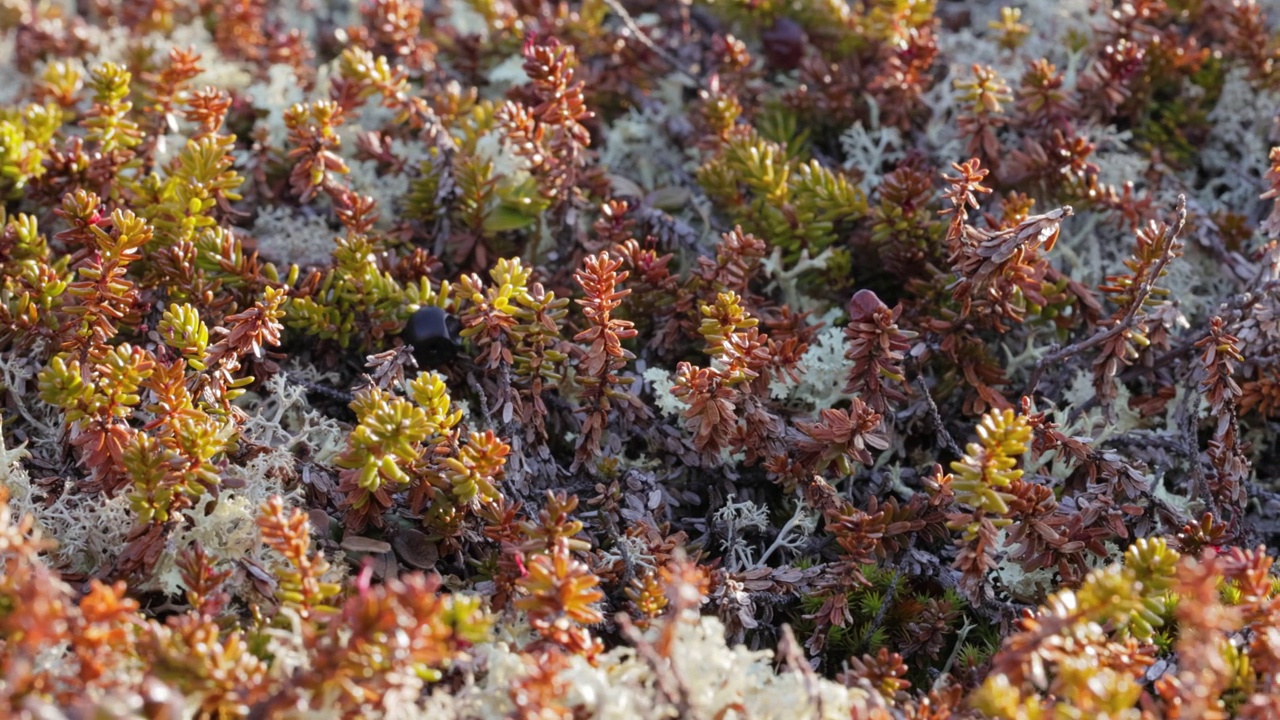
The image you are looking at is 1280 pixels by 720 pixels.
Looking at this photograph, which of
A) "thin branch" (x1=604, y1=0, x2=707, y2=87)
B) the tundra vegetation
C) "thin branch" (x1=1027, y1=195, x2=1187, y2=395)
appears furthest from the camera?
"thin branch" (x1=604, y1=0, x2=707, y2=87)

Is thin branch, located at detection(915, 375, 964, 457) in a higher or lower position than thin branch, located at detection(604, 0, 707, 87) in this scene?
lower

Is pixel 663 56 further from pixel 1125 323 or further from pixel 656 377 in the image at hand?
pixel 1125 323

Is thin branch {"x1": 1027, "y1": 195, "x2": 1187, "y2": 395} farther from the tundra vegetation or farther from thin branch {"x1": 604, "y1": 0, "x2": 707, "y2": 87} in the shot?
thin branch {"x1": 604, "y1": 0, "x2": 707, "y2": 87}

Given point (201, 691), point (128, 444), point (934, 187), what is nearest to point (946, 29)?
point (934, 187)

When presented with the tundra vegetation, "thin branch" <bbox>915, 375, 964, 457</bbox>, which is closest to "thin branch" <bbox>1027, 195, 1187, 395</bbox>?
the tundra vegetation

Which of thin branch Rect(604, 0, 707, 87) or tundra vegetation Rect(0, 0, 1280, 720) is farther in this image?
thin branch Rect(604, 0, 707, 87)

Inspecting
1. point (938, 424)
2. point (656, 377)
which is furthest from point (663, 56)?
point (938, 424)

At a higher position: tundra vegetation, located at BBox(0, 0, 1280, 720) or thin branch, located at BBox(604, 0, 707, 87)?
thin branch, located at BBox(604, 0, 707, 87)

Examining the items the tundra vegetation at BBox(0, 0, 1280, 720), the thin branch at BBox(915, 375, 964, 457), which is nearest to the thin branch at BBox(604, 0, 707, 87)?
the tundra vegetation at BBox(0, 0, 1280, 720)

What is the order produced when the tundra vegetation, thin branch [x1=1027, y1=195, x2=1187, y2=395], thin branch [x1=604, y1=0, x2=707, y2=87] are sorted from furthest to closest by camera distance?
thin branch [x1=604, y1=0, x2=707, y2=87] < thin branch [x1=1027, y1=195, x2=1187, y2=395] < the tundra vegetation

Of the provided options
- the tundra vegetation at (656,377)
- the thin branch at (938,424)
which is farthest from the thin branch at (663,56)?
the thin branch at (938,424)

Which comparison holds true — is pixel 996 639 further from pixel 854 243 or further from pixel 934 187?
pixel 934 187
